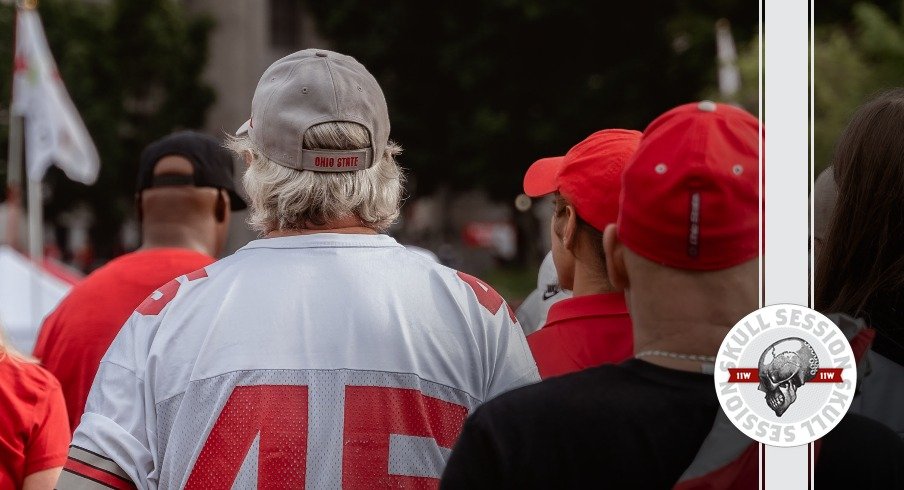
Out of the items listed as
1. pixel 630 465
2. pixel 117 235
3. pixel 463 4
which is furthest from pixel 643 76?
pixel 630 465

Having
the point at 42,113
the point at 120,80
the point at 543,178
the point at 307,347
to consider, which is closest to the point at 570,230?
the point at 543,178

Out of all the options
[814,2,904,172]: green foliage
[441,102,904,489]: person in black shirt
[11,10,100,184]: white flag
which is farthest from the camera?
[814,2,904,172]: green foliage

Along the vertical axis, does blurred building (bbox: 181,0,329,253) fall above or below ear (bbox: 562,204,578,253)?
above

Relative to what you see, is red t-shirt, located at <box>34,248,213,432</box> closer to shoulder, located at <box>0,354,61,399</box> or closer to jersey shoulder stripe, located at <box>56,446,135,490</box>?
shoulder, located at <box>0,354,61,399</box>

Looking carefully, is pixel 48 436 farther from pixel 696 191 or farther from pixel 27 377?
pixel 696 191

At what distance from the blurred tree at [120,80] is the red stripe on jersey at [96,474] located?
2705 centimetres

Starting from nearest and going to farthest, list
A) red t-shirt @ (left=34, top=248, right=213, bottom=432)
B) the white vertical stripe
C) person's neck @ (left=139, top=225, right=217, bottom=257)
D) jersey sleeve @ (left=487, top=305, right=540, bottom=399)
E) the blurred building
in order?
1. the white vertical stripe
2. jersey sleeve @ (left=487, top=305, right=540, bottom=399)
3. red t-shirt @ (left=34, top=248, right=213, bottom=432)
4. person's neck @ (left=139, top=225, right=217, bottom=257)
5. the blurred building

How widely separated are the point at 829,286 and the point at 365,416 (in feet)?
A: 2.53

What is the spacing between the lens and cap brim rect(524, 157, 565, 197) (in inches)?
97.8

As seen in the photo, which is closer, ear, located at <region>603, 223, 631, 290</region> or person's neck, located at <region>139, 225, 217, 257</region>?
ear, located at <region>603, 223, 631, 290</region>

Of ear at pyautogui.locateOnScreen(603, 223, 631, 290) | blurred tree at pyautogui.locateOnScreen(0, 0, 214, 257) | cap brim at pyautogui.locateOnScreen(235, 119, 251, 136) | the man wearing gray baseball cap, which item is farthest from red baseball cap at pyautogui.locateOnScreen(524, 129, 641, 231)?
blurred tree at pyautogui.locateOnScreen(0, 0, 214, 257)

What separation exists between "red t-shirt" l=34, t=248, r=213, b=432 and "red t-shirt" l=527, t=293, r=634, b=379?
52.1 inches

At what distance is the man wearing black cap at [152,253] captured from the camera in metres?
3.21

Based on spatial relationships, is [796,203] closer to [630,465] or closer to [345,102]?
[630,465]
